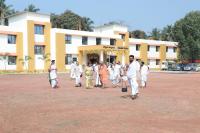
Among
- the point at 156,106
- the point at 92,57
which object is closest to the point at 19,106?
the point at 156,106

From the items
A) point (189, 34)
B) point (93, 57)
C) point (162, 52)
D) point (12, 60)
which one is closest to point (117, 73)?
point (12, 60)

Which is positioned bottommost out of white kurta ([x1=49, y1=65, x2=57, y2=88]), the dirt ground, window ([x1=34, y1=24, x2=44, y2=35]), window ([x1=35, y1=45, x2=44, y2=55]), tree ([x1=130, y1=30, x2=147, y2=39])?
the dirt ground

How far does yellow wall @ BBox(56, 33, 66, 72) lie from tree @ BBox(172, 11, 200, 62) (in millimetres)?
19286

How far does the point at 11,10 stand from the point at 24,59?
17.6 meters

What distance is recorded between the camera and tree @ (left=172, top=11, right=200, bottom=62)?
57.9 m

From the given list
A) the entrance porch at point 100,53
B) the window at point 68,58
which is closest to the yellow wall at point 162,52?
the entrance porch at point 100,53

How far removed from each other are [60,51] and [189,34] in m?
21.0

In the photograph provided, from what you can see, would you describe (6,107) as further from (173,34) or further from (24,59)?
(173,34)

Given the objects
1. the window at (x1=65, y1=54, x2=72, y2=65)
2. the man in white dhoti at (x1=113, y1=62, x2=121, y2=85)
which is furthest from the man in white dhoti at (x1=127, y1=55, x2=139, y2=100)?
the window at (x1=65, y1=54, x2=72, y2=65)

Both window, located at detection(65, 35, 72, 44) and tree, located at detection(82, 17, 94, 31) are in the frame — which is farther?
tree, located at detection(82, 17, 94, 31)

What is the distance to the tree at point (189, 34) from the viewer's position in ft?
190

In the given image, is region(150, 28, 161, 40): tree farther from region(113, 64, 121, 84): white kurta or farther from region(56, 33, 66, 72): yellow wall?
region(113, 64, 121, 84): white kurta

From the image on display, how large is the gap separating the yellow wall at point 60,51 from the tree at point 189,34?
759 inches

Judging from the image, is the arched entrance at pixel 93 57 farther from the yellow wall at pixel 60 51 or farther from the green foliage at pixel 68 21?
the green foliage at pixel 68 21
